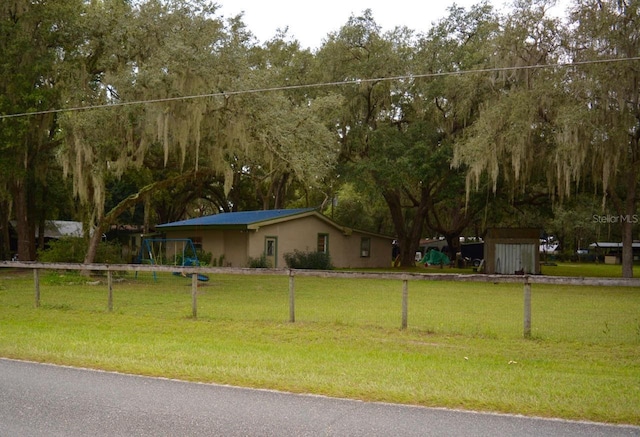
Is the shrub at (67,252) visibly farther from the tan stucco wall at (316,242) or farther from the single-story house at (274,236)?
the tan stucco wall at (316,242)

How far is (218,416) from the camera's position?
5426mm

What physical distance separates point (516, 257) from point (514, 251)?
0.27 m

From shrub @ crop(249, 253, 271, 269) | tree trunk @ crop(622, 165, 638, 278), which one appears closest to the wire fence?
tree trunk @ crop(622, 165, 638, 278)

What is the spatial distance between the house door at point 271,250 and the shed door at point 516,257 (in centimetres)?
1073

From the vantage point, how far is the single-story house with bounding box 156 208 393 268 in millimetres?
30594

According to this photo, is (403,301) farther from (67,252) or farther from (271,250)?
(271,250)

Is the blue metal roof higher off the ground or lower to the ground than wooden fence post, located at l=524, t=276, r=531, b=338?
higher

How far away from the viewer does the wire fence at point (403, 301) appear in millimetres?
10219

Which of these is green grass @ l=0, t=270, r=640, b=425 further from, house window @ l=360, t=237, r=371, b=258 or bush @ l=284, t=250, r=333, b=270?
house window @ l=360, t=237, r=371, b=258

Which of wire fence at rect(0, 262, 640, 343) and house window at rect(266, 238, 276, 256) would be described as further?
house window at rect(266, 238, 276, 256)

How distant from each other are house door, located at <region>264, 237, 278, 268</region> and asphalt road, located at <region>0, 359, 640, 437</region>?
79.8ft

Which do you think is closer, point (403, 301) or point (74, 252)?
point (403, 301)

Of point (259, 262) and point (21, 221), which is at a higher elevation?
point (21, 221)

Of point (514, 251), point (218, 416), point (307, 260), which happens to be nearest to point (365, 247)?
point (307, 260)
